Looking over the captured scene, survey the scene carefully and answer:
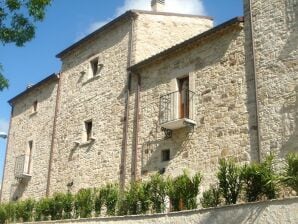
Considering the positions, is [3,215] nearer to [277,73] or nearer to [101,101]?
[101,101]

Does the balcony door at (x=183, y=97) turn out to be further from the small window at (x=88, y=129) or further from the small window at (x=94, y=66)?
the small window at (x=94, y=66)

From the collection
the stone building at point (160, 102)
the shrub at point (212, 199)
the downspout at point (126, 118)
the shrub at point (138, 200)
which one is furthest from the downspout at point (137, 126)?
the shrub at point (212, 199)

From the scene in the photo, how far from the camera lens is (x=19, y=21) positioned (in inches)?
415

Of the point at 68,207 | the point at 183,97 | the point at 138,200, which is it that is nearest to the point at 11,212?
the point at 68,207

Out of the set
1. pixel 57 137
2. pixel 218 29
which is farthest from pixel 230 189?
pixel 57 137

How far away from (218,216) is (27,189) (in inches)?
557

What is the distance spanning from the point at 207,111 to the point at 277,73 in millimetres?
2368

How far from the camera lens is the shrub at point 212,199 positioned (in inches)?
365

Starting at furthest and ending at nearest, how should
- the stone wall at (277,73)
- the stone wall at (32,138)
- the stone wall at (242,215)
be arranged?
1. the stone wall at (32,138)
2. the stone wall at (277,73)
3. the stone wall at (242,215)

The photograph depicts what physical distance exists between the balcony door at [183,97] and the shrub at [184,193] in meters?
4.10

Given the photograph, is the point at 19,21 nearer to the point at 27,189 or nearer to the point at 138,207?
the point at 138,207

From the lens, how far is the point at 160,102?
47.7 feet

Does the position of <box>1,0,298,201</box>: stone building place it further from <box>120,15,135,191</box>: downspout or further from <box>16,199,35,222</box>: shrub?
<box>16,199,35,222</box>: shrub

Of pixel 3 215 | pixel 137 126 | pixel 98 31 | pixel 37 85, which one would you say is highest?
pixel 98 31
